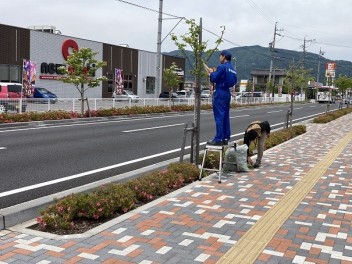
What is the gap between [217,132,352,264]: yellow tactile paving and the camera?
378cm

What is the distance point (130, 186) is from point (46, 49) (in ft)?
111

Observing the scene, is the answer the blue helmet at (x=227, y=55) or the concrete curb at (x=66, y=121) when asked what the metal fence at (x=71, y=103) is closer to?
the concrete curb at (x=66, y=121)

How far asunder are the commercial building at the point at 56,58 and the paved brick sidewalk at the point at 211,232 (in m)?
22.4

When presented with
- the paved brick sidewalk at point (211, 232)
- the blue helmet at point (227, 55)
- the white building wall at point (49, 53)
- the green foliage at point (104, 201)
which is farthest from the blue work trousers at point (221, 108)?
the white building wall at point (49, 53)

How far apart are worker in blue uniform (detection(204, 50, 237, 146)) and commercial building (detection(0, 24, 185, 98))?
20881 mm

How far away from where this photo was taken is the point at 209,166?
7684mm

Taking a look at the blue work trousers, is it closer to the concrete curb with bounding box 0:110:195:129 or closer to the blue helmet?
the blue helmet

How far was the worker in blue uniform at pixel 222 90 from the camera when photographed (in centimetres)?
693

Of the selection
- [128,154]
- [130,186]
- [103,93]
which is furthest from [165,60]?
[130,186]

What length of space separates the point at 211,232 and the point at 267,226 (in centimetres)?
69

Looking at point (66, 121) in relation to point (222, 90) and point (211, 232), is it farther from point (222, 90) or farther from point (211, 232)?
point (211, 232)

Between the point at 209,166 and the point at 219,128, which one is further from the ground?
the point at 219,128

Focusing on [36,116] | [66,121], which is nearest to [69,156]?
[36,116]

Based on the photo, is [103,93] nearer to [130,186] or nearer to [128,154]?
[128,154]
